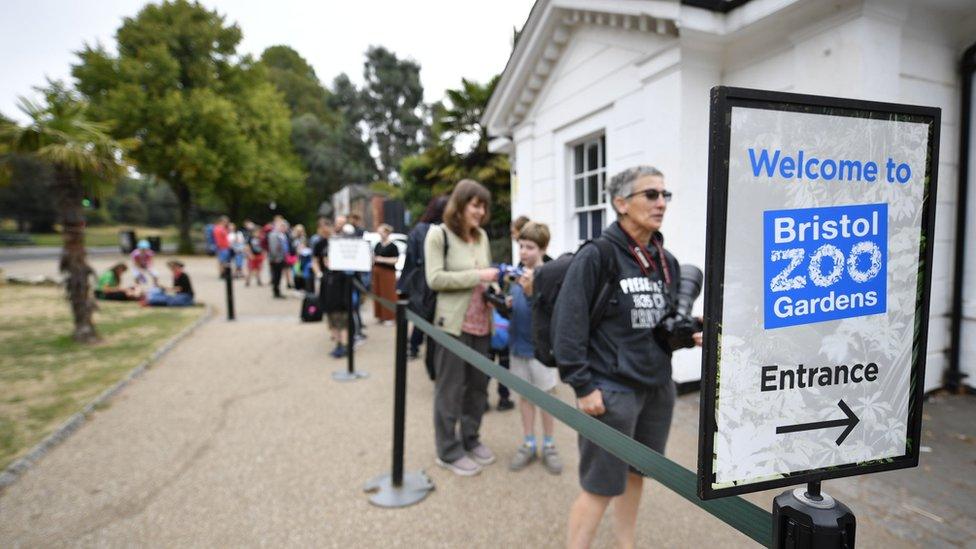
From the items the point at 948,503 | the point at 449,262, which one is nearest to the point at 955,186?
the point at 948,503

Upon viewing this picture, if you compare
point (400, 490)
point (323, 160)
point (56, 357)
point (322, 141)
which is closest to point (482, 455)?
point (400, 490)

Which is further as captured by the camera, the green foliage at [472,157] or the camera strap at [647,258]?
the green foliage at [472,157]

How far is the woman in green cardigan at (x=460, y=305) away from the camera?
3340 mm

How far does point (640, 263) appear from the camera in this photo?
211 centimetres

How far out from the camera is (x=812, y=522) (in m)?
0.84

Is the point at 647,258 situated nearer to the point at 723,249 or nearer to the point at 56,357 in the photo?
the point at 723,249

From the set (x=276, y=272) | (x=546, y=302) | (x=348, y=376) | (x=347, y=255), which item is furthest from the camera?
(x=276, y=272)

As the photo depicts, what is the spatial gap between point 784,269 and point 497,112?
7.91 metres

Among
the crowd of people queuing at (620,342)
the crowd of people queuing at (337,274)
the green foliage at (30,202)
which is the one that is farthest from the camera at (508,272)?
the green foliage at (30,202)

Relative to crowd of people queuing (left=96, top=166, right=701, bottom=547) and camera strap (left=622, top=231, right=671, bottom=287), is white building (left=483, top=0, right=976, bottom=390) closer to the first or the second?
crowd of people queuing (left=96, top=166, right=701, bottom=547)

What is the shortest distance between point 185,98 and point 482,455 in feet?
97.8

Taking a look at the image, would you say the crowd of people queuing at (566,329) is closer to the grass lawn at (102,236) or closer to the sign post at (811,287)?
the sign post at (811,287)

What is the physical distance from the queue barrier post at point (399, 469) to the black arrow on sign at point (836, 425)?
246cm

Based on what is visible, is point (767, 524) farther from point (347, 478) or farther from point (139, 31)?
point (139, 31)
